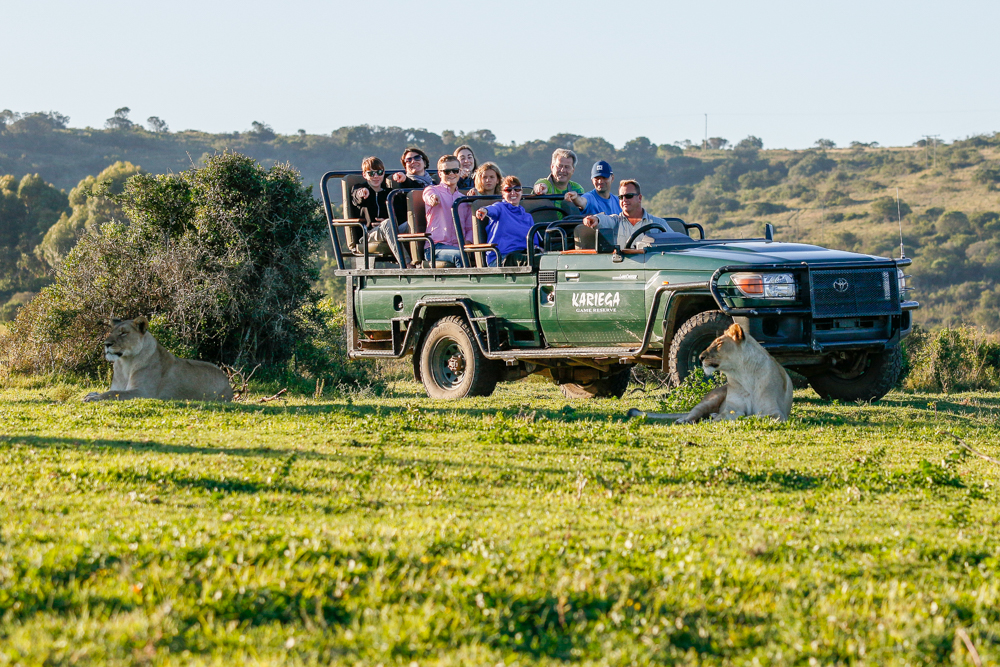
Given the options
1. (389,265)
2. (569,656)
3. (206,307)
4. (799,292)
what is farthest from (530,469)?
(206,307)

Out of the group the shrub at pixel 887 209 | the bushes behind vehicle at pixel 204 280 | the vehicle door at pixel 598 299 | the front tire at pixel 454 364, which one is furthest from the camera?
the shrub at pixel 887 209

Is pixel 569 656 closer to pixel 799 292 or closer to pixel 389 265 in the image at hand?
pixel 799 292

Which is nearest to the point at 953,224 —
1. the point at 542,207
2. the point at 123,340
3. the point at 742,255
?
the point at 542,207

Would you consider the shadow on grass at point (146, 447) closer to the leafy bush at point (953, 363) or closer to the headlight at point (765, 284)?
the headlight at point (765, 284)

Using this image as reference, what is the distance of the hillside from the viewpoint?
57.6 metres

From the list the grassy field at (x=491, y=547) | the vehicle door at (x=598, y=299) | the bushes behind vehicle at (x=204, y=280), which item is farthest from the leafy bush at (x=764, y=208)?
the grassy field at (x=491, y=547)

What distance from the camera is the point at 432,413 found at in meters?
10.1

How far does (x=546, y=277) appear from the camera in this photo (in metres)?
11.8

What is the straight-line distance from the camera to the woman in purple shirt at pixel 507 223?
12398 millimetres

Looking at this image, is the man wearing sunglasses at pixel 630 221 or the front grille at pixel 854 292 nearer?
the front grille at pixel 854 292

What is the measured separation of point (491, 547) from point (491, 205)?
8053 mm

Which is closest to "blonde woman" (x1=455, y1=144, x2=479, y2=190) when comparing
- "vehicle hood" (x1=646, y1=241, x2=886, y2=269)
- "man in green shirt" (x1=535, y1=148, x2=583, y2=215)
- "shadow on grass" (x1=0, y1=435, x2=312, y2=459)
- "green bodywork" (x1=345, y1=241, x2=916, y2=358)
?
"man in green shirt" (x1=535, y1=148, x2=583, y2=215)

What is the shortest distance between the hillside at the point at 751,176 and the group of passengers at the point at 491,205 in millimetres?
38167

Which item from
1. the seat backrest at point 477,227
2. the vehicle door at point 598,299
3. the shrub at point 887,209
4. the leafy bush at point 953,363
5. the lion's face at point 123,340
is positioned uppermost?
the shrub at point 887,209
